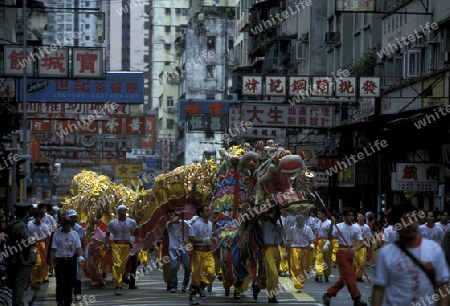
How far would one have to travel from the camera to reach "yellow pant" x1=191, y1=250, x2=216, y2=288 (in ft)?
57.3

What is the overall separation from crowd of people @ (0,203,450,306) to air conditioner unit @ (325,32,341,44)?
22030 mm

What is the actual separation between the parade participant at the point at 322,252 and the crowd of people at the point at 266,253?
2 cm

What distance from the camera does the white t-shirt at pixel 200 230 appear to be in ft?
58.5

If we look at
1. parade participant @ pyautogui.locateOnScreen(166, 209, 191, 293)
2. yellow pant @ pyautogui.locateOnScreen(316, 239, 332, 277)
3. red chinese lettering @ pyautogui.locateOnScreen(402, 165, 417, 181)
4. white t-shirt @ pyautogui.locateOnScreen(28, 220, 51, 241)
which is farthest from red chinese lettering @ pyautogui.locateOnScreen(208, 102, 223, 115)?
white t-shirt @ pyautogui.locateOnScreen(28, 220, 51, 241)

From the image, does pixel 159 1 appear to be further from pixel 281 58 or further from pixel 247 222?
pixel 247 222

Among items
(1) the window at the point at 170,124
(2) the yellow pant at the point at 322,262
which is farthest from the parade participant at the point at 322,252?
(1) the window at the point at 170,124

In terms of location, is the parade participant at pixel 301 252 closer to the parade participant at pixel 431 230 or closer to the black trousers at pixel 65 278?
the parade participant at pixel 431 230

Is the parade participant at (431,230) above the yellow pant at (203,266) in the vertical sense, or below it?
above

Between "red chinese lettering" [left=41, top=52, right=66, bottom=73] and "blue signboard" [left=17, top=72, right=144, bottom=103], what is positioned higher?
"red chinese lettering" [left=41, top=52, right=66, bottom=73]

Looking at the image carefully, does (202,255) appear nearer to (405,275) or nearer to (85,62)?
(405,275)

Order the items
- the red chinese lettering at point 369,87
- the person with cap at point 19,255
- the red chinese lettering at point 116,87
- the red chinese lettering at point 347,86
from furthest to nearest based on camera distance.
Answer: the red chinese lettering at point 116,87 < the red chinese lettering at point 369,87 < the red chinese lettering at point 347,86 < the person with cap at point 19,255

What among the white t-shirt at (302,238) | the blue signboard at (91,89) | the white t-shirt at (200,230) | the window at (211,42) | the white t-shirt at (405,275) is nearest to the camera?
the white t-shirt at (405,275)

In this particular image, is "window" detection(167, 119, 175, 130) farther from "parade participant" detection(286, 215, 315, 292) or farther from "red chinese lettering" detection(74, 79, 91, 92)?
"parade participant" detection(286, 215, 315, 292)

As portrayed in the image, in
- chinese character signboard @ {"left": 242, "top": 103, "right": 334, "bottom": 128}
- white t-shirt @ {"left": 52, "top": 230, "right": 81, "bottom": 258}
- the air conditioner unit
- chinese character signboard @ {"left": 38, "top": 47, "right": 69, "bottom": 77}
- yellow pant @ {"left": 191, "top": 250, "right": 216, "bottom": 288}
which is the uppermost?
the air conditioner unit
